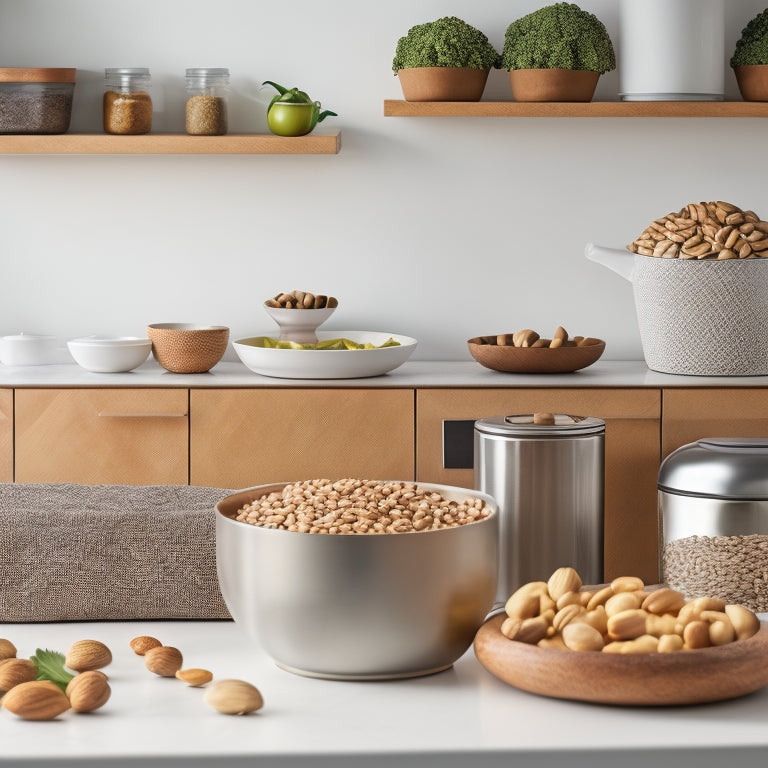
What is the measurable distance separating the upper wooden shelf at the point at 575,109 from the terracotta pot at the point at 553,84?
3cm

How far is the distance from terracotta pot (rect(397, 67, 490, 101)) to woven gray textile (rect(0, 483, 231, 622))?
2276 millimetres

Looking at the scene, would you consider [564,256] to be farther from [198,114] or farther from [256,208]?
[198,114]

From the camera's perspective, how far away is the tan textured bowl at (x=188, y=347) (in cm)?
330

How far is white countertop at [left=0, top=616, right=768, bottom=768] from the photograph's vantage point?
0.93 m

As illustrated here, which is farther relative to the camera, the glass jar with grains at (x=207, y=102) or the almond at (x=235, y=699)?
the glass jar with grains at (x=207, y=102)

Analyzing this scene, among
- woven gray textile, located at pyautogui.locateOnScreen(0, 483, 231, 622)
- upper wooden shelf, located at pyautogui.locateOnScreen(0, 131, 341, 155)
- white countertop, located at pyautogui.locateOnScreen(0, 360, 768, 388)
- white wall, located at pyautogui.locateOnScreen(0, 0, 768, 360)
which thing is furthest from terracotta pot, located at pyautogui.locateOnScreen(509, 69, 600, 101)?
woven gray textile, located at pyautogui.locateOnScreen(0, 483, 231, 622)

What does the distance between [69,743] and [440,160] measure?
2.91m

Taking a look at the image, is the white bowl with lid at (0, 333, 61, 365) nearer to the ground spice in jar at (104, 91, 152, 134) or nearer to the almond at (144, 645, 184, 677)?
the ground spice in jar at (104, 91, 152, 134)

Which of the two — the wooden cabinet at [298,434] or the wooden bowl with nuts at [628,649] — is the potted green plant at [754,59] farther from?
the wooden bowl with nuts at [628,649]

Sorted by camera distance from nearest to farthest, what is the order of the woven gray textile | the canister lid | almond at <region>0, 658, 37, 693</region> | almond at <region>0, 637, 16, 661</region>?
almond at <region>0, 658, 37, 693</region> < almond at <region>0, 637, 16, 661</region> < the woven gray textile < the canister lid

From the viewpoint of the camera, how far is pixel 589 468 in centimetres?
167

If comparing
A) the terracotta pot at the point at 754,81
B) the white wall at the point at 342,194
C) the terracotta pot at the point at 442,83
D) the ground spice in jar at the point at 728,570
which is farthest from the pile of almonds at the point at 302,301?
→ the ground spice in jar at the point at 728,570

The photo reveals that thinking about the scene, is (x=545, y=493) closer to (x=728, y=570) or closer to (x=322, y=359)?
(x=728, y=570)

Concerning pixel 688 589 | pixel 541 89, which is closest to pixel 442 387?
pixel 541 89
